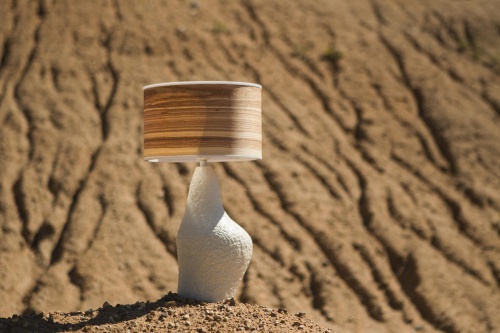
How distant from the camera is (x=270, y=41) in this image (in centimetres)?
1466

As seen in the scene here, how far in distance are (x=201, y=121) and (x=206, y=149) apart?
22 centimetres

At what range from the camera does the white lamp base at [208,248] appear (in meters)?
6.58

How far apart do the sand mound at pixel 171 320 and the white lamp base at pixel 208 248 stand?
13 cm

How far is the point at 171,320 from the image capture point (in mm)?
6234

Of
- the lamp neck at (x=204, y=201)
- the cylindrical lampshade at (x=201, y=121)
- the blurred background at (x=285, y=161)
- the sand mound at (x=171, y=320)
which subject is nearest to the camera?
the sand mound at (x=171, y=320)

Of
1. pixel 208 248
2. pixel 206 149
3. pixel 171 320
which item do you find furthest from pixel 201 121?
pixel 171 320

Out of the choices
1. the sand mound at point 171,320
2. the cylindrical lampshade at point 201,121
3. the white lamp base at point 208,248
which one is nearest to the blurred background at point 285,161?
the sand mound at point 171,320

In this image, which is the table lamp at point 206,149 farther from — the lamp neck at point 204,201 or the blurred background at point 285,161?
the blurred background at point 285,161

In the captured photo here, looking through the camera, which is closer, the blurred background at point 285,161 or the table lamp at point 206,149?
the table lamp at point 206,149

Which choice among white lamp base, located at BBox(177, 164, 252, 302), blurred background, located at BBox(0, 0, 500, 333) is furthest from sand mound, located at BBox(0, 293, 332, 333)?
blurred background, located at BBox(0, 0, 500, 333)

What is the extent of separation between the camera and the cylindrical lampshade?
6508 millimetres

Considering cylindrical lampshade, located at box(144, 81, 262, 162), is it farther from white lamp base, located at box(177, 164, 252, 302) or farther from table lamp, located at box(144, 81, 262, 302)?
white lamp base, located at box(177, 164, 252, 302)

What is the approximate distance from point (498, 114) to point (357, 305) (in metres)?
5.18

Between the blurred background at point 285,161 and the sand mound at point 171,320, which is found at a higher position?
the sand mound at point 171,320
